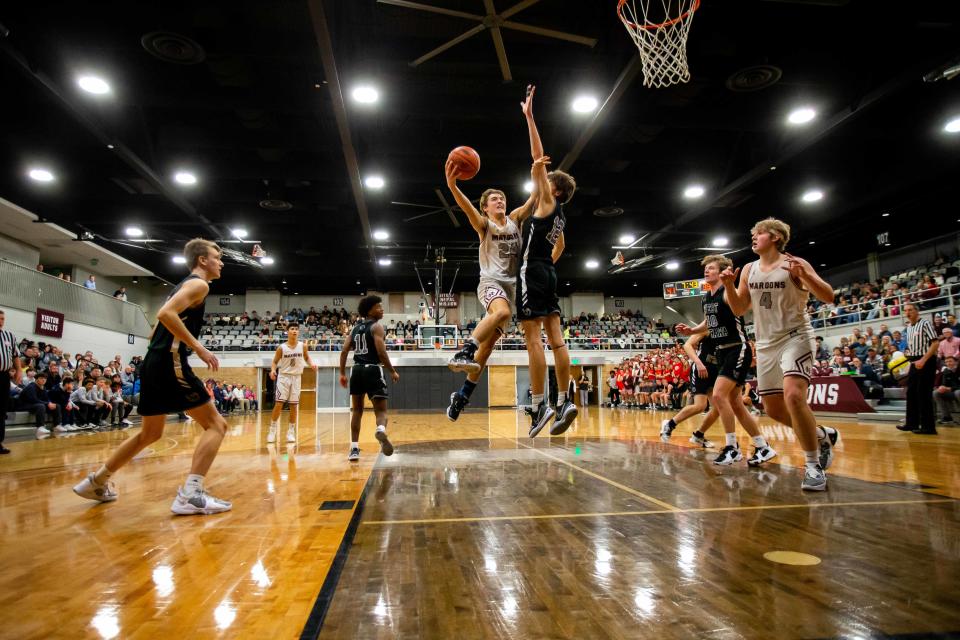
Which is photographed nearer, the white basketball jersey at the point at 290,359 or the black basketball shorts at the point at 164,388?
the black basketball shorts at the point at 164,388

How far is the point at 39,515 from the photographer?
3447mm

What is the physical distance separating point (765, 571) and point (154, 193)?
1837 cm

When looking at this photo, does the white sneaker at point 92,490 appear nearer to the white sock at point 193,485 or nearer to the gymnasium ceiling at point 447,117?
the white sock at point 193,485

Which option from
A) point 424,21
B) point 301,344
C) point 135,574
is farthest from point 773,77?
point 135,574

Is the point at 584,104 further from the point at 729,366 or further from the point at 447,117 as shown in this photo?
the point at 729,366

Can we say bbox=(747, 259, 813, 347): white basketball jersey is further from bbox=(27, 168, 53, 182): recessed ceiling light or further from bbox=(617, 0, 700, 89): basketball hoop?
bbox=(27, 168, 53, 182): recessed ceiling light

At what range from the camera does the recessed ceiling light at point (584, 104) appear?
1069 centimetres

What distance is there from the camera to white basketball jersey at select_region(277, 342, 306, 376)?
8.85 meters

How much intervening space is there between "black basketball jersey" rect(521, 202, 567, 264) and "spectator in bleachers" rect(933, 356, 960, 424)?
29.0 ft

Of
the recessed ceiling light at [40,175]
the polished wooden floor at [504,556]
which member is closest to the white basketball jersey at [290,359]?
the polished wooden floor at [504,556]

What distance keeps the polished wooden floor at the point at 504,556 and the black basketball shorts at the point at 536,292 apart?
142cm

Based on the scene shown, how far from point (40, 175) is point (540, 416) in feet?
54.7

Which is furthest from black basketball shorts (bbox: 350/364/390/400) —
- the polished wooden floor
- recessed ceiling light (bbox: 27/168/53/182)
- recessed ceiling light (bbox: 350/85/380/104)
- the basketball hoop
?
recessed ceiling light (bbox: 27/168/53/182)

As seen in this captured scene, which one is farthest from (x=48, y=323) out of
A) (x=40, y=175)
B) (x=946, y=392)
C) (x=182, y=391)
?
(x=946, y=392)
